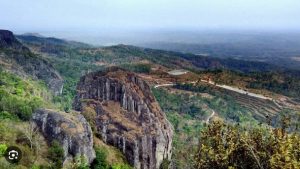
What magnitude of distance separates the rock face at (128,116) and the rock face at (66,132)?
10.8m

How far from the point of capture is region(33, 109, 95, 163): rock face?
5806cm

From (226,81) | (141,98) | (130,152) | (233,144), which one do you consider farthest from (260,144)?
(226,81)

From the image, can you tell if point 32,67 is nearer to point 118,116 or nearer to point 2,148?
point 118,116

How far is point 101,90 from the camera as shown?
83.8 metres

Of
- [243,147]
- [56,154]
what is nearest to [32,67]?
[56,154]

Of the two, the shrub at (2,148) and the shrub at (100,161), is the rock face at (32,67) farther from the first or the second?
the shrub at (2,148)

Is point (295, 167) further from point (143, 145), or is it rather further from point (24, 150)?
point (143, 145)

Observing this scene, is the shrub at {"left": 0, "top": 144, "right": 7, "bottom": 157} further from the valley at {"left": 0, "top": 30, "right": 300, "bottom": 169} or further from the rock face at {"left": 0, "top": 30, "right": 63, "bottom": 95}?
the rock face at {"left": 0, "top": 30, "right": 63, "bottom": 95}

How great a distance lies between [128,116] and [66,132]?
2049 cm

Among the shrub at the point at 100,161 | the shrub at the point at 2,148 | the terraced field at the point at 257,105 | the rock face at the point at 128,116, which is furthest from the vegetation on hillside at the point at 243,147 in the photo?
the terraced field at the point at 257,105

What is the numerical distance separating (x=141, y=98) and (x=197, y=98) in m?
78.7

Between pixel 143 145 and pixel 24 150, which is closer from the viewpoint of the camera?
pixel 24 150

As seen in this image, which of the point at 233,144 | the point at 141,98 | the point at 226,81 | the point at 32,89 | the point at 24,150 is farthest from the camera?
the point at 226,81

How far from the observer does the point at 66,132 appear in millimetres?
58375
